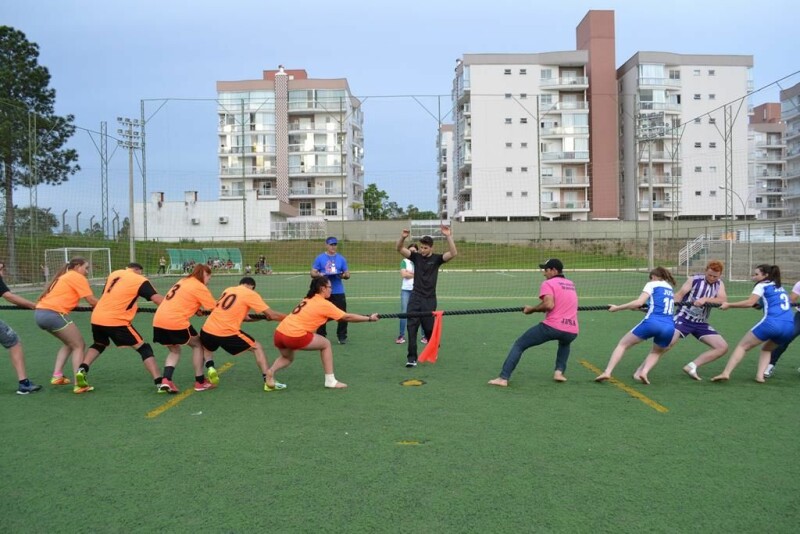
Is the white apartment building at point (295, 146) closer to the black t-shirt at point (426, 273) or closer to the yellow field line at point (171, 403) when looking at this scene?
the black t-shirt at point (426, 273)

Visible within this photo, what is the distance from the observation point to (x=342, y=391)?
7.59m

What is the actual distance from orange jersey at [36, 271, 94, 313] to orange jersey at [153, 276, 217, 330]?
1.13 metres

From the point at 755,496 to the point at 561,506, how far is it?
4.45ft

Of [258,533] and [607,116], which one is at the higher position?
[607,116]

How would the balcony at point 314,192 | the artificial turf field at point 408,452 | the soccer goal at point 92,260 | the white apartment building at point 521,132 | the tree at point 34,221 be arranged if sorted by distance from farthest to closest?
1. the balcony at point 314,192
2. the white apartment building at point 521,132
3. the soccer goal at point 92,260
4. the tree at point 34,221
5. the artificial turf field at point 408,452

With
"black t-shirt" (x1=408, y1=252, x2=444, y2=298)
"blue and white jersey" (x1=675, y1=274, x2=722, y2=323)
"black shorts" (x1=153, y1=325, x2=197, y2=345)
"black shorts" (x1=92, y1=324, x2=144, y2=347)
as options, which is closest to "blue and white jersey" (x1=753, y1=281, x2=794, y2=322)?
"blue and white jersey" (x1=675, y1=274, x2=722, y2=323)

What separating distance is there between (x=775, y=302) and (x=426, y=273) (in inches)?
176

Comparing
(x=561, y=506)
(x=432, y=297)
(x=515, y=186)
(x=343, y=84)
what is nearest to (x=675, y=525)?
(x=561, y=506)

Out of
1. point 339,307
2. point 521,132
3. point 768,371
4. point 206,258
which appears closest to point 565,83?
point 521,132

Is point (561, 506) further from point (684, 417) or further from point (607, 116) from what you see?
point (607, 116)

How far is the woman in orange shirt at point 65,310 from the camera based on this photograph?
300 inches

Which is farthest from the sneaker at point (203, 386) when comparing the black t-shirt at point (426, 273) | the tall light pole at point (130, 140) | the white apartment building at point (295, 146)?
the white apartment building at point (295, 146)

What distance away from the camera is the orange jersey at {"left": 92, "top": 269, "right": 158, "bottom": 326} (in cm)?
751

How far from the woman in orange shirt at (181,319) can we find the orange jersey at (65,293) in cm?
111
